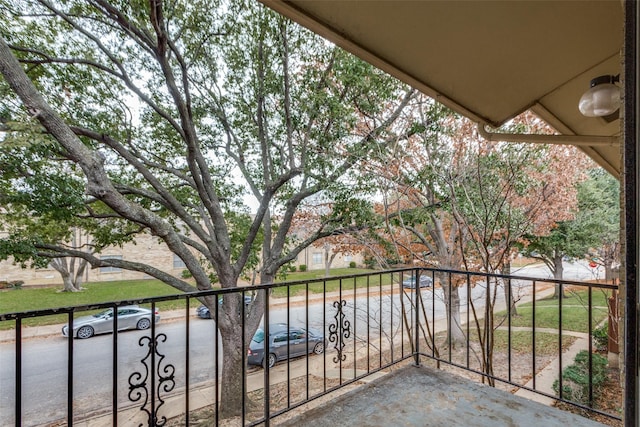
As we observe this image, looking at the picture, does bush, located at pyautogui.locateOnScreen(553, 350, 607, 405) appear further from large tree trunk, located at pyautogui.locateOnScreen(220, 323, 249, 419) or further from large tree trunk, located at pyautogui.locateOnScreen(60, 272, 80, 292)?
large tree trunk, located at pyautogui.locateOnScreen(60, 272, 80, 292)

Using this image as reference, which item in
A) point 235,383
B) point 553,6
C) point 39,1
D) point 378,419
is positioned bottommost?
Answer: point 235,383

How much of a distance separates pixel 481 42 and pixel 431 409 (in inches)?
82.6

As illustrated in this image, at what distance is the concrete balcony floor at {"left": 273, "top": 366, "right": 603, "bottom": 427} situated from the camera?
5.65 ft

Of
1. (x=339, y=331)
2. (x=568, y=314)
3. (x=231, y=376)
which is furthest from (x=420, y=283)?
(x=568, y=314)

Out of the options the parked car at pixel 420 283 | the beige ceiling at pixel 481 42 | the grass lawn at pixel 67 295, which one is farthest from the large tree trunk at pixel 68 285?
the beige ceiling at pixel 481 42

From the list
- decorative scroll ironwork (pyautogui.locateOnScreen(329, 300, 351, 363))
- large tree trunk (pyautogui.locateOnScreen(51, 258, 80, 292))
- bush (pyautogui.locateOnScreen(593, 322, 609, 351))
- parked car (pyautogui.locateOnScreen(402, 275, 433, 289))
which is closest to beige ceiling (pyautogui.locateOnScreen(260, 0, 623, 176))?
decorative scroll ironwork (pyautogui.locateOnScreen(329, 300, 351, 363))

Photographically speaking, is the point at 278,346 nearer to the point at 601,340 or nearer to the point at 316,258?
the point at 601,340

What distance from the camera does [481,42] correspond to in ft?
4.84

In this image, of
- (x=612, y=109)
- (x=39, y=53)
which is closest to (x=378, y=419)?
(x=612, y=109)

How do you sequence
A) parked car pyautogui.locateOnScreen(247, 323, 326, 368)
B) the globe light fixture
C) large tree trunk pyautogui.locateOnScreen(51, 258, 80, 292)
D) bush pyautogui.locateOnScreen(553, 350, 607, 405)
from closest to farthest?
the globe light fixture < bush pyautogui.locateOnScreen(553, 350, 607, 405) < parked car pyautogui.locateOnScreen(247, 323, 326, 368) < large tree trunk pyautogui.locateOnScreen(51, 258, 80, 292)

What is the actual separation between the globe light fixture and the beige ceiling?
0.63 ft

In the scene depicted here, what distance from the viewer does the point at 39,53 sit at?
4.02 m

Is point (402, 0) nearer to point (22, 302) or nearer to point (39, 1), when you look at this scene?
point (39, 1)

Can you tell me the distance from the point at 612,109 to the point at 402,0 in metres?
1.19
